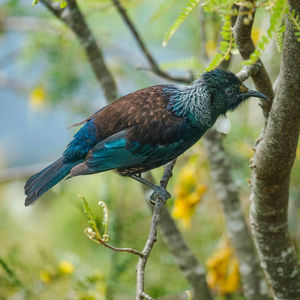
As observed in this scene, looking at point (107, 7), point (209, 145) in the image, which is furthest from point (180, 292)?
point (107, 7)

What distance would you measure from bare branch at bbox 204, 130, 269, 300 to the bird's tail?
3.28 feet

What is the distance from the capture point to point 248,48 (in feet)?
7.32

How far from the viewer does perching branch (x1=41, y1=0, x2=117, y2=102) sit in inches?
122

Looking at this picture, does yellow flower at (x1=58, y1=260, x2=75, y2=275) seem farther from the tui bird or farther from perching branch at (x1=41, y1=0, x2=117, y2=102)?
perching branch at (x1=41, y1=0, x2=117, y2=102)

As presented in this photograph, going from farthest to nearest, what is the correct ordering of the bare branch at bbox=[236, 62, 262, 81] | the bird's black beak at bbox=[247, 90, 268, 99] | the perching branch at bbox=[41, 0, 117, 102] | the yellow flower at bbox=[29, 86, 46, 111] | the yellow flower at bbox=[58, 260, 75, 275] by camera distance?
1. the yellow flower at bbox=[29, 86, 46, 111]
2. the yellow flower at bbox=[58, 260, 75, 275]
3. the perching branch at bbox=[41, 0, 117, 102]
4. the bird's black beak at bbox=[247, 90, 268, 99]
5. the bare branch at bbox=[236, 62, 262, 81]

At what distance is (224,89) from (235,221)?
1.03m

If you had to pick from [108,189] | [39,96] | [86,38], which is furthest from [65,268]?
[39,96]

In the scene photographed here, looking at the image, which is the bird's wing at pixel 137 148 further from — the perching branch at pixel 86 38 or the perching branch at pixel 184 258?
the perching branch at pixel 86 38

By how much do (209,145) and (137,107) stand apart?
89 cm

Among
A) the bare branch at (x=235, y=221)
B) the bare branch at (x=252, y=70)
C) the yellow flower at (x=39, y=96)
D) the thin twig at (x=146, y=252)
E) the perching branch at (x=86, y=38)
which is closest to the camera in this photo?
the thin twig at (x=146, y=252)

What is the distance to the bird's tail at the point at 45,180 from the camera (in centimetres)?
288

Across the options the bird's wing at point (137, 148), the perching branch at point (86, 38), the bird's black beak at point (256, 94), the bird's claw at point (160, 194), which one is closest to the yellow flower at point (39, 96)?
the perching branch at point (86, 38)

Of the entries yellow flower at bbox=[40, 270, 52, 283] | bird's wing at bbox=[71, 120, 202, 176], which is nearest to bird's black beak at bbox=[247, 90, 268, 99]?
bird's wing at bbox=[71, 120, 202, 176]

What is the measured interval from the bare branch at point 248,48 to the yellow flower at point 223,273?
4.51 ft
